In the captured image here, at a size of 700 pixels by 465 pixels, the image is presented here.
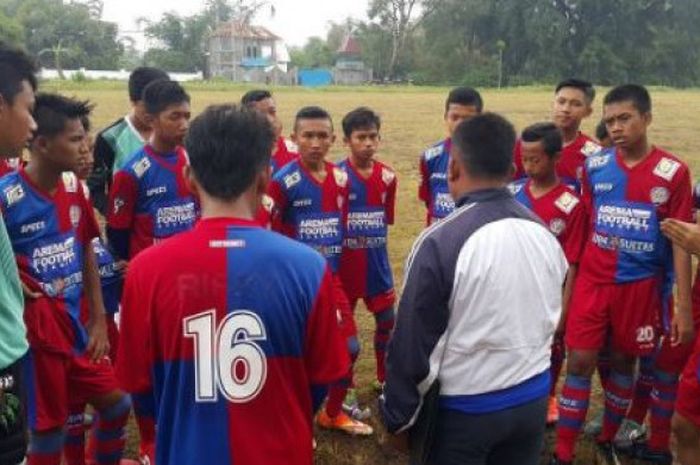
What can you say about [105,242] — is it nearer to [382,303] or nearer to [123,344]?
[382,303]

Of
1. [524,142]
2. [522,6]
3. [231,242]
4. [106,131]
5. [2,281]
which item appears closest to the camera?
[231,242]

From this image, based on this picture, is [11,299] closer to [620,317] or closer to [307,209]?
[307,209]

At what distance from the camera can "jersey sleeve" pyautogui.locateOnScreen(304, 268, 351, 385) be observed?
219cm

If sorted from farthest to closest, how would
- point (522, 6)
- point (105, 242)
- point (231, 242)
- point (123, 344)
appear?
1. point (522, 6)
2. point (105, 242)
3. point (123, 344)
4. point (231, 242)

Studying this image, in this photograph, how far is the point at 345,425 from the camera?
4.64 metres

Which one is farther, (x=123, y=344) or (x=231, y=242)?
(x=123, y=344)

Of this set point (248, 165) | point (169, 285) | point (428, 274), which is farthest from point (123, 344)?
point (428, 274)

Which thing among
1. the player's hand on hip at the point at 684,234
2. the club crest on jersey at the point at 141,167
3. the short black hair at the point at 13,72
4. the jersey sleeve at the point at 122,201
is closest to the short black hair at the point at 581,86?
the player's hand on hip at the point at 684,234

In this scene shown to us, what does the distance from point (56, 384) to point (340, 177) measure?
2.18m

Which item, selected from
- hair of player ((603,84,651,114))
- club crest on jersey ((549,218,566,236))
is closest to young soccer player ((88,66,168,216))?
club crest on jersey ((549,218,566,236))

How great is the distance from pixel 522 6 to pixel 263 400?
59788 mm

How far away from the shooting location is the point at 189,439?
7.00 feet

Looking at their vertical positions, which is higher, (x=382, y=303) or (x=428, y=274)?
(x=428, y=274)

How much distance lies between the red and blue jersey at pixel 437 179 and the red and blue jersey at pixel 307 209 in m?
0.91
